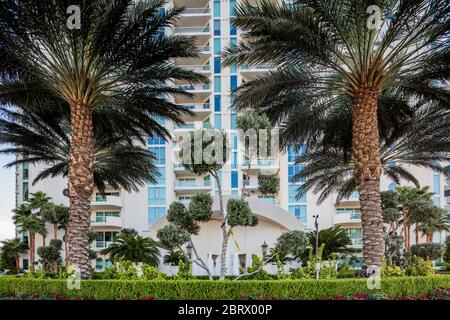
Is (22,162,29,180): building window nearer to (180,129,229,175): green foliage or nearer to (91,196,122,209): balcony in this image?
(91,196,122,209): balcony

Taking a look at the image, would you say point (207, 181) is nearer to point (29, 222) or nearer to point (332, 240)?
point (332, 240)

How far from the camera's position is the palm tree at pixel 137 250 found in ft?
111

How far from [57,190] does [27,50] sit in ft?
99.3

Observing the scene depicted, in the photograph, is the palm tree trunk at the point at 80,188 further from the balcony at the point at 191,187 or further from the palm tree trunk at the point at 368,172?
the balcony at the point at 191,187

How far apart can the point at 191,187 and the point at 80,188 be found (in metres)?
29.0

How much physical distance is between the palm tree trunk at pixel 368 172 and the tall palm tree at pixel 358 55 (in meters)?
0.03

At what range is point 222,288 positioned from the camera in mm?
12992

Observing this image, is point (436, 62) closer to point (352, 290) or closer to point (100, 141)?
point (352, 290)

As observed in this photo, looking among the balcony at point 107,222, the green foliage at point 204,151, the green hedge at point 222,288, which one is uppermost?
the green foliage at point 204,151

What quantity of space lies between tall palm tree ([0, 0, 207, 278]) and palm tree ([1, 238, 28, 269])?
95.4 feet

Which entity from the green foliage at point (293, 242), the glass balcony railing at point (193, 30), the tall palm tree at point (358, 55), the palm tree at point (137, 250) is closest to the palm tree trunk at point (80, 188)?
the tall palm tree at point (358, 55)

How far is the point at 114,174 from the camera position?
2661cm

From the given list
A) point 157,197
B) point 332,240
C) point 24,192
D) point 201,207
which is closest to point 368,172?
point 201,207
